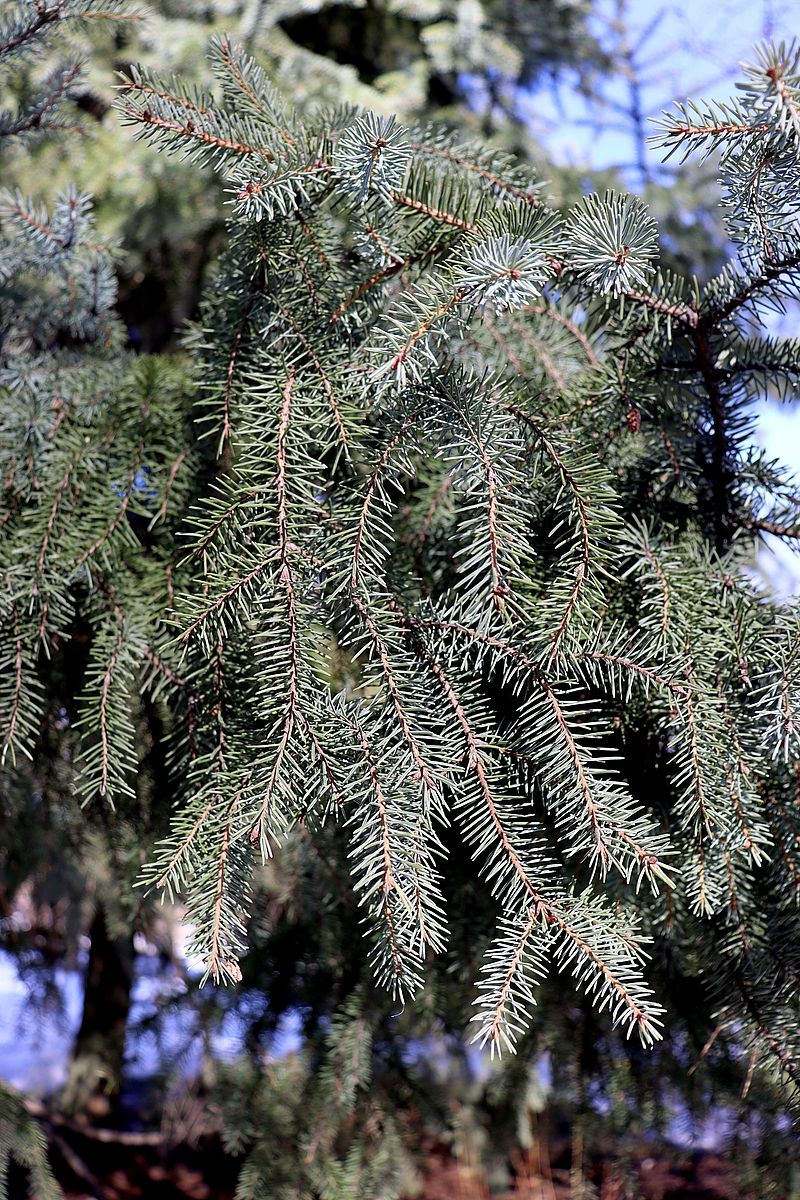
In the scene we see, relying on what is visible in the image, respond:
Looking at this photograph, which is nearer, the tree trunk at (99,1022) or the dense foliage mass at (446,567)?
the dense foliage mass at (446,567)

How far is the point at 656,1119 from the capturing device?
102cm

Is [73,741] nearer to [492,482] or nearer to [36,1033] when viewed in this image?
[492,482]

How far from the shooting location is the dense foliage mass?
0.51 metres

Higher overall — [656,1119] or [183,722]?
[183,722]

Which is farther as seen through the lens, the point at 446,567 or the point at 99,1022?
the point at 99,1022

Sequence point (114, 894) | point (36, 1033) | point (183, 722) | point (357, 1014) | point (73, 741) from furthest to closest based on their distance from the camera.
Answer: point (36, 1033) < point (114, 894) < point (357, 1014) < point (73, 741) < point (183, 722)

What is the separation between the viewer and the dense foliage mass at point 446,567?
0.51 m

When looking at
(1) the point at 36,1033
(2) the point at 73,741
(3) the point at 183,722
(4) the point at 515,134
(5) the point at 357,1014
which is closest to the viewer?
(3) the point at 183,722

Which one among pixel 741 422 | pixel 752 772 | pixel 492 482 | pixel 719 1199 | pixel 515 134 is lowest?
pixel 719 1199

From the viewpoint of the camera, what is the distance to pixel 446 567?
0.68 meters

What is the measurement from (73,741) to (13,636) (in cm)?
16

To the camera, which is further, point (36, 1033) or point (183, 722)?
point (36, 1033)

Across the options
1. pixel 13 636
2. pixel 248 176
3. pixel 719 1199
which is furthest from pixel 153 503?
pixel 719 1199

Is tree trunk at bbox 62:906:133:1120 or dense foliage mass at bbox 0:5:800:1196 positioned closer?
dense foliage mass at bbox 0:5:800:1196
